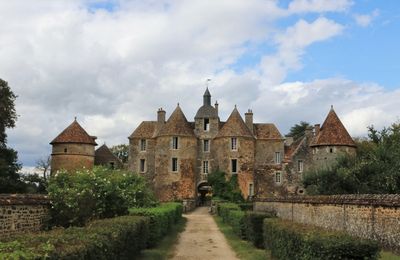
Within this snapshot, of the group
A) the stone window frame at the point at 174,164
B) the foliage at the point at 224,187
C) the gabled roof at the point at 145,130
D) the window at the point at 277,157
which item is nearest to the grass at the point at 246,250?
the foliage at the point at 224,187

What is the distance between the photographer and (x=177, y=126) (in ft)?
177

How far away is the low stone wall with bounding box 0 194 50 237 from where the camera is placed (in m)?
12.9

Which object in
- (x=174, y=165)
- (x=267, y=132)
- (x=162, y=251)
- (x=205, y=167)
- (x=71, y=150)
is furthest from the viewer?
(x=267, y=132)

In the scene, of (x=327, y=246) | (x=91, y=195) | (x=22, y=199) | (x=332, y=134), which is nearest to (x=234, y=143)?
(x=332, y=134)

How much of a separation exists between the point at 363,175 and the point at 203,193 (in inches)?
1099

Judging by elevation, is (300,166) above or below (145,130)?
below

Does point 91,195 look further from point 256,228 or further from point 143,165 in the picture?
point 143,165

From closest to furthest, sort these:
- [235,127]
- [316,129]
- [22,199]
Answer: [22,199] → [316,129] → [235,127]

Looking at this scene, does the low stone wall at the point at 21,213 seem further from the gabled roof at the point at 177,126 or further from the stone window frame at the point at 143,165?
the stone window frame at the point at 143,165

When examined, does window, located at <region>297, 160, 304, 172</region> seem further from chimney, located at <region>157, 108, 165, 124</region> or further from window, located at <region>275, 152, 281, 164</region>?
chimney, located at <region>157, 108, 165, 124</region>

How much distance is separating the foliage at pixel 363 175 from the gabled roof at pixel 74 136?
26189 millimetres

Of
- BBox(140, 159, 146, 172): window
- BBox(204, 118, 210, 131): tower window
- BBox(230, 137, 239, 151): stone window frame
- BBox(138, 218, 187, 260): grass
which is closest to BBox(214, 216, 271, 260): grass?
BBox(138, 218, 187, 260): grass

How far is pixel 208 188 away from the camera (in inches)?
2232

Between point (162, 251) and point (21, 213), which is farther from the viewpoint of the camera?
point (162, 251)
